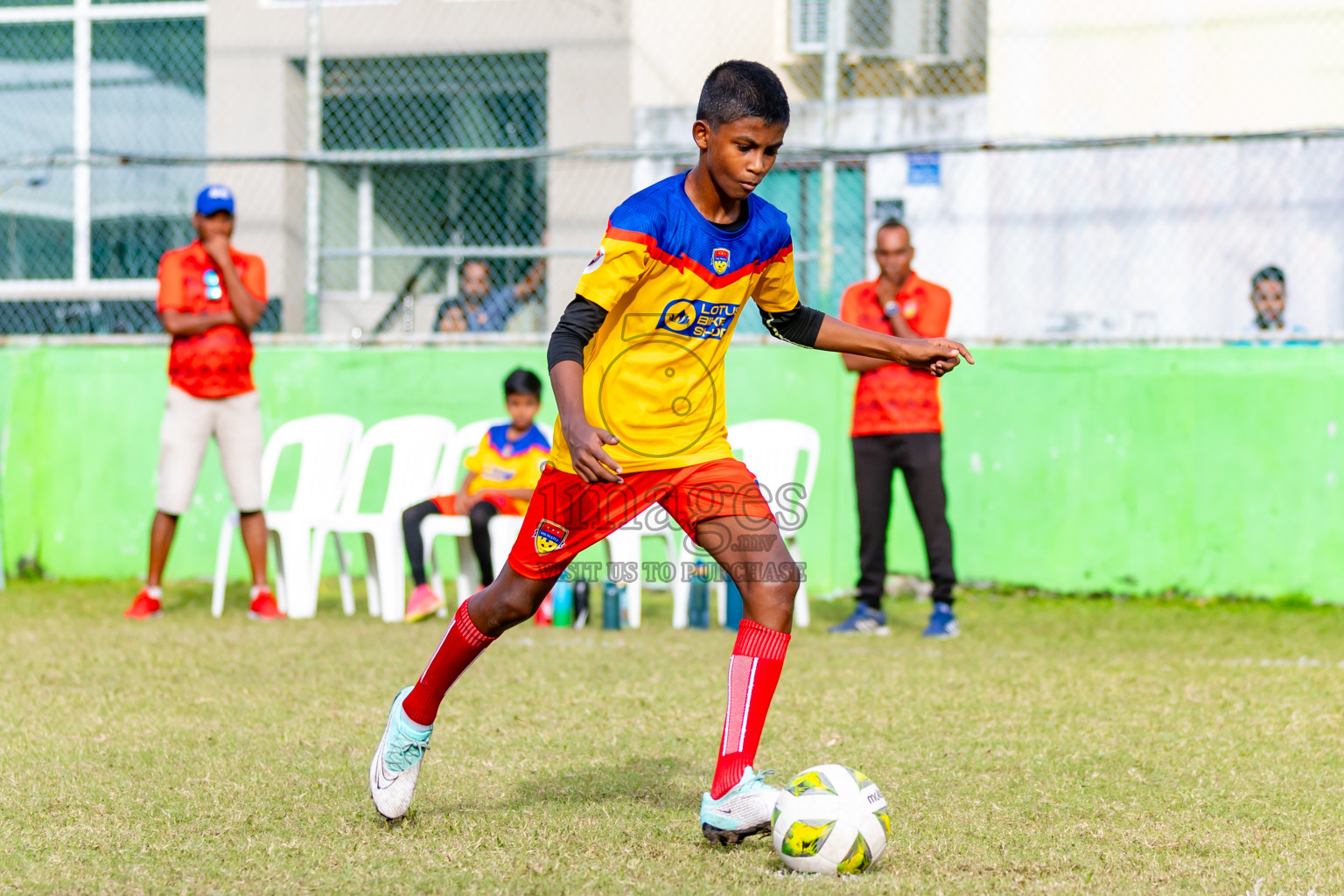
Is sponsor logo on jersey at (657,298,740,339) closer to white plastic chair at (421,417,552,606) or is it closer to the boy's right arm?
the boy's right arm

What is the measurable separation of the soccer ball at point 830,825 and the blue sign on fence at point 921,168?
6.64 metres

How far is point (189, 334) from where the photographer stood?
25.8 ft

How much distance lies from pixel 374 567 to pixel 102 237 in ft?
18.2

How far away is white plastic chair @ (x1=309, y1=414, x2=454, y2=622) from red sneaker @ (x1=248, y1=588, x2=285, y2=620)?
234 mm

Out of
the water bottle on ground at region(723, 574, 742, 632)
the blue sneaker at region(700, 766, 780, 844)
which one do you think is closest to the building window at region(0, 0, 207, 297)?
the water bottle on ground at region(723, 574, 742, 632)

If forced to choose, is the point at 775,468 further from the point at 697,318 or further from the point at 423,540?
the point at 697,318

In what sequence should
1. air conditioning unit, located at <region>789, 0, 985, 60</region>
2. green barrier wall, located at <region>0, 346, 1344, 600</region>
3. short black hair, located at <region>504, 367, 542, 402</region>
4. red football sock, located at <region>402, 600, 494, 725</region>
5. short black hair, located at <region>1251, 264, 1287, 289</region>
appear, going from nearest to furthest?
1. red football sock, located at <region>402, 600, 494, 725</region>
2. short black hair, located at <region>504, 367, 542, 402</region>
3. green barrier wall, located at <region>0, 346, 1344, 600</region>
4. short black hair, located at <region>1251, 264, 1287, 289</region>
5. air conditioning unit, located at <region>789, 0, 985, 60</region>

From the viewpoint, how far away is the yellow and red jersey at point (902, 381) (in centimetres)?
750

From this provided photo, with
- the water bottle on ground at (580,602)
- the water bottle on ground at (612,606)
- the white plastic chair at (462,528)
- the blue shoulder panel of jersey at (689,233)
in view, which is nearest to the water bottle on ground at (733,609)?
the water bottle on ground at (612,606)

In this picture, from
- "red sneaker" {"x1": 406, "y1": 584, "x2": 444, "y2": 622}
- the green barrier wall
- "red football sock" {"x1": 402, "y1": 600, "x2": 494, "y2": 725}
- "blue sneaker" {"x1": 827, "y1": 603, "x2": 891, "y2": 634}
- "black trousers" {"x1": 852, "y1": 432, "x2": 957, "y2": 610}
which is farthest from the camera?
the green barrier wall

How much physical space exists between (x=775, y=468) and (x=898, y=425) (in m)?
0.92

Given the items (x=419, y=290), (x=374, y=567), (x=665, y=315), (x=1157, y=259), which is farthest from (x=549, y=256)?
(x=665, y=315)

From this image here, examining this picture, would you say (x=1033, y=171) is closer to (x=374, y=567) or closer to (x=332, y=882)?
(x=374, y=567)

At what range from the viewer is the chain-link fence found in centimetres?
988
